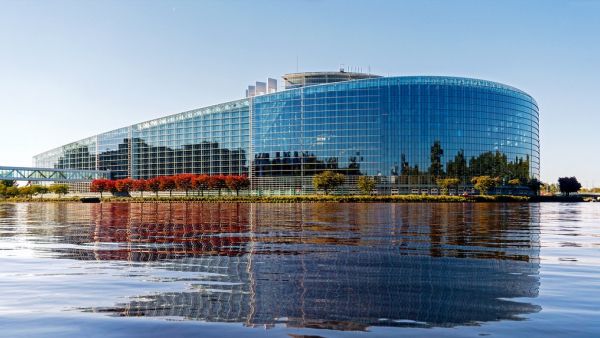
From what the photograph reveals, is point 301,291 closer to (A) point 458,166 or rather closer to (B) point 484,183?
(B) point 484,183

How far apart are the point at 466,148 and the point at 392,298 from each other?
A: 171619 millimetres

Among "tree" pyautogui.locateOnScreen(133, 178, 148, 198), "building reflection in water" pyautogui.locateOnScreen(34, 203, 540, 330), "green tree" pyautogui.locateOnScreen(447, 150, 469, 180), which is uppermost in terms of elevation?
"green tree" pyautogui.locateOnScreen(447, 150, 469, 180)

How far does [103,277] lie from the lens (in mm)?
17109

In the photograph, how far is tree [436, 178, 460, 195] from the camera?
158 m

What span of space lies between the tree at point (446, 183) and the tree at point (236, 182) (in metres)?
60.2

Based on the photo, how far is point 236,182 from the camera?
570ft

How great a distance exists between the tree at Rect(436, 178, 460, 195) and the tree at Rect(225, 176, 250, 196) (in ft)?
198

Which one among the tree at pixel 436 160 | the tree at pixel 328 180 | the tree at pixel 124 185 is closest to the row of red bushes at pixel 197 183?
the tree at pixel 124 185

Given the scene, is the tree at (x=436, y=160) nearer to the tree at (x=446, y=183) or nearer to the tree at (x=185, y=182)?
the tree at (x=446, y=183)

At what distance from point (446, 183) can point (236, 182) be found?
64532 millimetres

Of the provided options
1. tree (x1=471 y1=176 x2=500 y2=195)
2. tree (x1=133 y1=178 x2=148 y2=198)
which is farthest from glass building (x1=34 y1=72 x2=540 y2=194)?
tree (x1=133 y1=178 x2=148 y2=198)

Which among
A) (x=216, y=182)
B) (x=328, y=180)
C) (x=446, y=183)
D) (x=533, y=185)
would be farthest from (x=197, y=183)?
(x=533, y=185)

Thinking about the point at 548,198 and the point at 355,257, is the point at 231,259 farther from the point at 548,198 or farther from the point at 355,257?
the point at 548,198

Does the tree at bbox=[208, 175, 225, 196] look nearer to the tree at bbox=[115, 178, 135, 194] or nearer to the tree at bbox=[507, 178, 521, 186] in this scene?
the tree at bbox=[115, 178, 135, 194]
